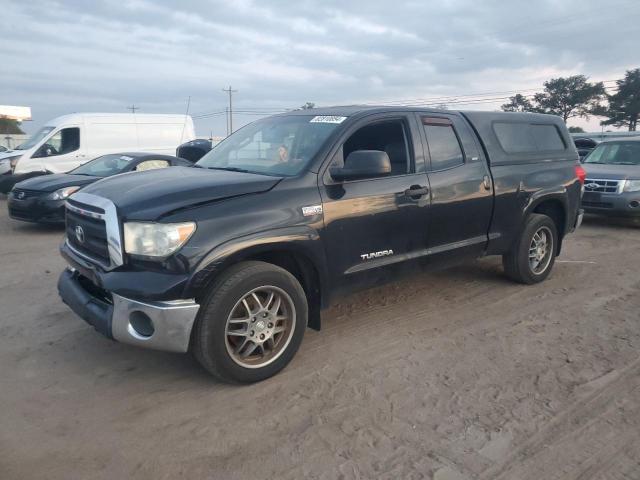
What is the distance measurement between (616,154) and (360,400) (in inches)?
380

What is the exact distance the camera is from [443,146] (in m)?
4.62

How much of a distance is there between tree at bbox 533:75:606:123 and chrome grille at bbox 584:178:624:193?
3546 centimetres

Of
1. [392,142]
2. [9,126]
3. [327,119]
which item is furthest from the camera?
[9,126]

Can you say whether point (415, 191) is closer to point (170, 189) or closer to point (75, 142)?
point (170, 189)

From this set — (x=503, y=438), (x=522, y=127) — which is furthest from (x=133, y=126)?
(x=503, y=438)

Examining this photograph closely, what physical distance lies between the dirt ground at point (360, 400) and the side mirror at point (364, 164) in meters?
1.37

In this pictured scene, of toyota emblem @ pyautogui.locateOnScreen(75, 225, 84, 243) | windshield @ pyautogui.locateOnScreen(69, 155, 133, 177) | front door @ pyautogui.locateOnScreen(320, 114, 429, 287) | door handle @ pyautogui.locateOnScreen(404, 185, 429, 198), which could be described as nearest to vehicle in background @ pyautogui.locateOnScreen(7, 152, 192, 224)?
windshield @ pyautogui.locateOnScreen(69, 155, 133, 177)

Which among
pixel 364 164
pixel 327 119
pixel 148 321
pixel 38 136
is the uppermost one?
pixel 327 119

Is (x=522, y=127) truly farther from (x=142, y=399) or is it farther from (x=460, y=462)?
(x=142, y=399)

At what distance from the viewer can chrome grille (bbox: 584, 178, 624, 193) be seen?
29.9ft

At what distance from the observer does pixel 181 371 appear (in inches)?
143

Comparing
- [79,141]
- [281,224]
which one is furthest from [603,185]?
[79,141]

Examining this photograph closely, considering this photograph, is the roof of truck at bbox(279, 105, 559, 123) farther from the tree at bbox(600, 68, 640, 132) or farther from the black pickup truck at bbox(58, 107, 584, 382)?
the tree at bbox(600, 68, 640, 132)

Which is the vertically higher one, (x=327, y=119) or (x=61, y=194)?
(x=327, y=119)
